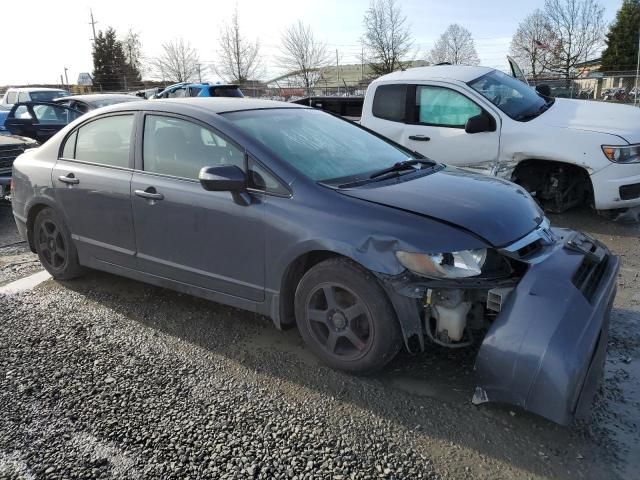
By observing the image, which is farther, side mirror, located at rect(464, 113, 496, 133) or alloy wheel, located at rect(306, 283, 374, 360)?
side mirror, located at rect(464, 113, 496, 133)

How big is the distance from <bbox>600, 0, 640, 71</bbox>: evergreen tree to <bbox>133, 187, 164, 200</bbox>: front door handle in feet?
165

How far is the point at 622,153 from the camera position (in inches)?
216

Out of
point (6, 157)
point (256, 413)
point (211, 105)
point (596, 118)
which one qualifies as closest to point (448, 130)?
point (596, 118)

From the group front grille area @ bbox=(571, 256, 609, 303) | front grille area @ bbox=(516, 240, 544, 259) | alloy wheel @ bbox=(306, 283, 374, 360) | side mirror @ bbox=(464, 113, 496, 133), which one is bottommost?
alloy wheel @ bbox=(306, 283, 374, 360)

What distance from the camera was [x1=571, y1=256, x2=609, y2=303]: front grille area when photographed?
8.88 feet

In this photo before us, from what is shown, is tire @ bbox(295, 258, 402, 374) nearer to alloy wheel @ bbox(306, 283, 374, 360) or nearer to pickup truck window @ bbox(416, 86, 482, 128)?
alloy wheel @ bbox(306, 283, 374, 360)

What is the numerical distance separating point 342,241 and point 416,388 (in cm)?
94

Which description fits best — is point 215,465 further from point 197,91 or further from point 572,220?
point 197,91

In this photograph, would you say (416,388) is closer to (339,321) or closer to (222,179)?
(339,321)

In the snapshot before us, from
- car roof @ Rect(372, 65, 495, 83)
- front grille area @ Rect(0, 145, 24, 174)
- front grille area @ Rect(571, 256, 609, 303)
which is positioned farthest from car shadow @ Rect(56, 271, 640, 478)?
front grille area @ Rect(0, 145, 24, 174)

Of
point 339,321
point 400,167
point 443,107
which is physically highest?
point 443,107

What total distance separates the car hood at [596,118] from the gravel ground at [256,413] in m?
2.57

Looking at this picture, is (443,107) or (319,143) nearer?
(319,143)

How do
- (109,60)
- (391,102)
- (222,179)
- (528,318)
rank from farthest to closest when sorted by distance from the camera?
(109,60)
(391,102)
(222,179)
(528,318)
